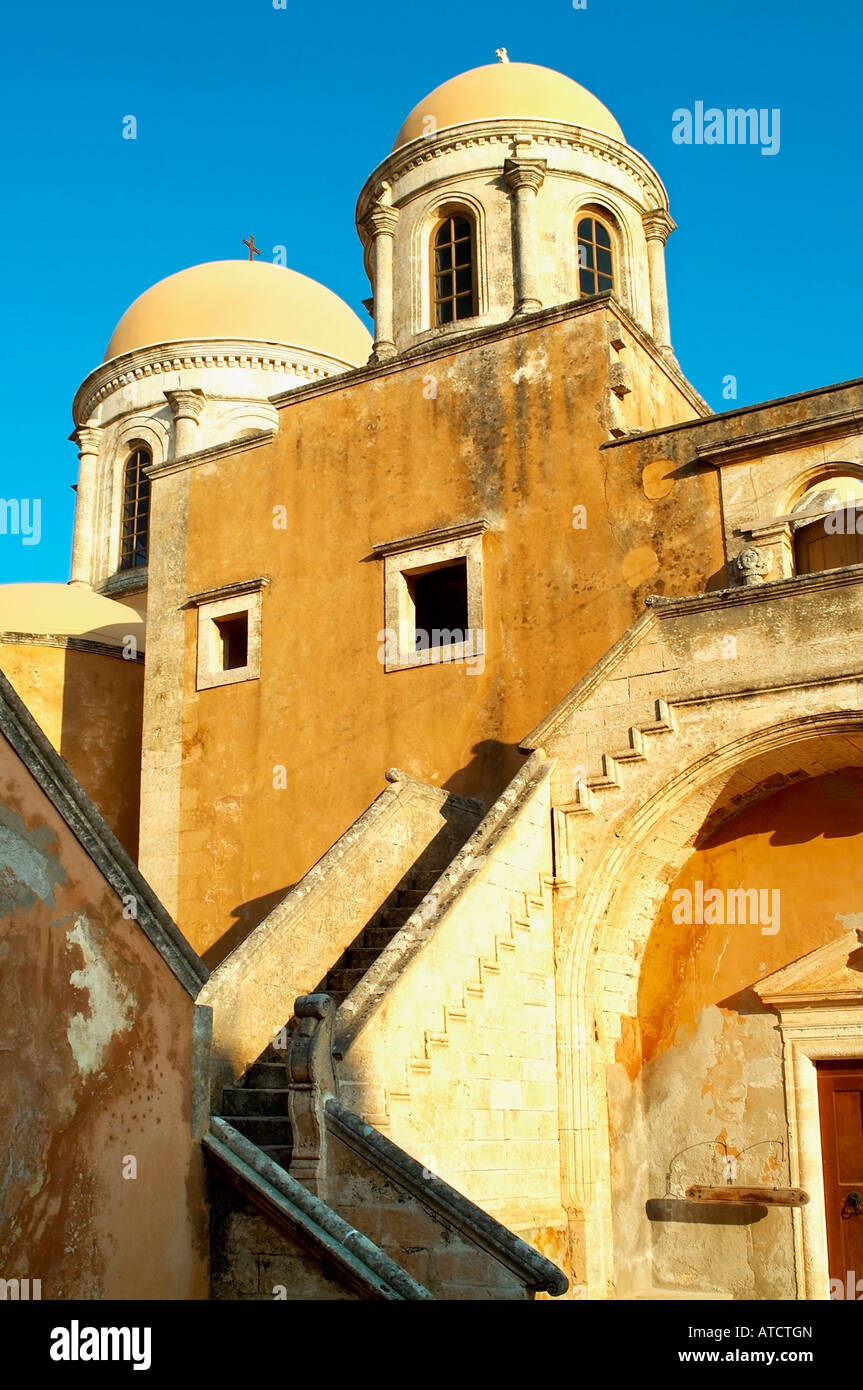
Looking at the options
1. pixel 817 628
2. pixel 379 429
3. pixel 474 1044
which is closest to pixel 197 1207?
pixel 474 1044

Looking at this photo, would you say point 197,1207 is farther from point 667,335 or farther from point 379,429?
point 667,335

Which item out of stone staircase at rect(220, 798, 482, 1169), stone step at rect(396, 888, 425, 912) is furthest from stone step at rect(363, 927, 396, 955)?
stone step at rect(396, 888, 425, 912)

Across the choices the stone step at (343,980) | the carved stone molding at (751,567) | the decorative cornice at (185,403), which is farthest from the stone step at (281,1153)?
the decorative cornice at (185,403)

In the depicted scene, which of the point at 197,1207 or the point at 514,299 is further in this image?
the point at 514,299

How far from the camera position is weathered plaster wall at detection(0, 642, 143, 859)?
17.7m

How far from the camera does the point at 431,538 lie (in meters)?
15.0

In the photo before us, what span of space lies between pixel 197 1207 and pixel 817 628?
609 centimetres

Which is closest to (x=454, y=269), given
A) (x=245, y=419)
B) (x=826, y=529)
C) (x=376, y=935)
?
(x=826, y=529)

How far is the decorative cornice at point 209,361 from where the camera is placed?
84.0ft

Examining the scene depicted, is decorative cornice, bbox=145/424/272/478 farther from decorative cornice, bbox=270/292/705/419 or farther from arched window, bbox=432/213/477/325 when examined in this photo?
arched window, bbox=432/213/477/325

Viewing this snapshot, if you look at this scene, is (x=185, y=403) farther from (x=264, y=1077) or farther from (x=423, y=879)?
(x=264, y=1077)

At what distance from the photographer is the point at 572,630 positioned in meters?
13.8

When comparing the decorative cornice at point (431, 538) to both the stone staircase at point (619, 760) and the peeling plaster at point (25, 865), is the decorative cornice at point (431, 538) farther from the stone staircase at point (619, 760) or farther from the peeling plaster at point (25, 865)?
the peeling plaster at point (25, 865)

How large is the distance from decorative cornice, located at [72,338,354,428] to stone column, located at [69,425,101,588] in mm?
442
